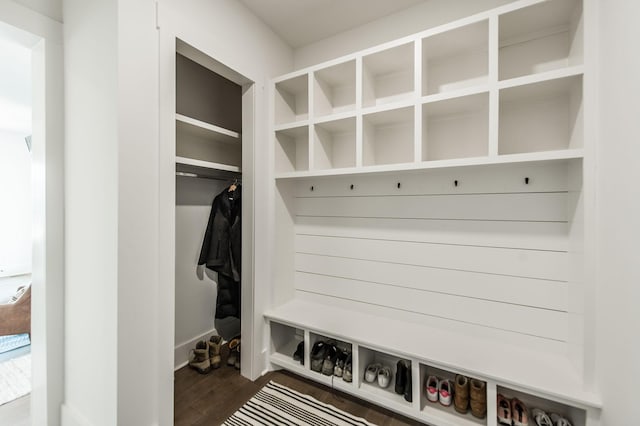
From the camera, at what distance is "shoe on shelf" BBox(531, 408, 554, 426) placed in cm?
136

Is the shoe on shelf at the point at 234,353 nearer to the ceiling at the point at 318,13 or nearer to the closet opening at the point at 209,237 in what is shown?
the closet opening at the point at 209,237

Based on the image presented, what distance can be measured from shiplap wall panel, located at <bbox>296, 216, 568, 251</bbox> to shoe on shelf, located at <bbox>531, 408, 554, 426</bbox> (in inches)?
35.1

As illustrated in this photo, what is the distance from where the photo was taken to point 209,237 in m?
2.14

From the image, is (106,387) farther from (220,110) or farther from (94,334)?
(220,110)

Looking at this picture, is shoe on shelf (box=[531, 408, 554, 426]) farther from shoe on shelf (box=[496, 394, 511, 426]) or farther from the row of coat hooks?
the row of coat hooks

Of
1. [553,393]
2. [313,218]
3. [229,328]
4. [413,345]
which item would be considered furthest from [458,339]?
[229,328]

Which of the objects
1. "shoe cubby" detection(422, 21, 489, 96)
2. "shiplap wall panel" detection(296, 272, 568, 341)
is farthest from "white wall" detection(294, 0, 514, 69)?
"shiplap wall panel" detection(296, 272, 568, 341)

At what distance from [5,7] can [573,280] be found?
312 centimetres

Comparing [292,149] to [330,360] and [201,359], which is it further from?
[201,359]

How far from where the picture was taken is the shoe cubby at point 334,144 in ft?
6.21

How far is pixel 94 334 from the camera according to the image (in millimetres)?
1293

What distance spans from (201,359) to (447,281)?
1.93 meters

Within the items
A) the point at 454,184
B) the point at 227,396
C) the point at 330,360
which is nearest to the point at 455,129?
the point at 454,184

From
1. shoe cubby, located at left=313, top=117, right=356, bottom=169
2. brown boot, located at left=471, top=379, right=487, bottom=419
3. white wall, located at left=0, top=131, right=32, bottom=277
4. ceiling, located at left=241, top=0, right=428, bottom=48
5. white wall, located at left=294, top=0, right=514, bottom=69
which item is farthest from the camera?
white wall, located at left=0, top=131, right=32, bottom=277
